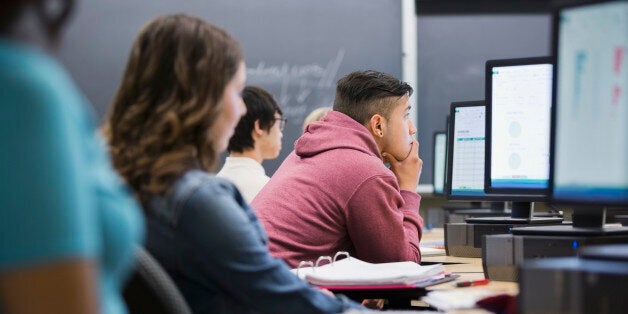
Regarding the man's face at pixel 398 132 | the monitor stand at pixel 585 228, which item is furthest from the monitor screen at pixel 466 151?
the monitor stand at pixel 585 228

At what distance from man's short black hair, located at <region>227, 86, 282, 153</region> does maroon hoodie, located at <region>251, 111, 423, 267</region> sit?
162 cm

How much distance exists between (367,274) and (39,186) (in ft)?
4.51

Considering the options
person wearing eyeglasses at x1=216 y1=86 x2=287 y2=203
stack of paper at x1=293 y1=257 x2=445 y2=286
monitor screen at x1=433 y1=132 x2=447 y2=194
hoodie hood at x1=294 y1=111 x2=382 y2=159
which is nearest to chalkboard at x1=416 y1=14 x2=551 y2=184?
A: monitor screen at x1=433 y1=132 x2=447 y2=194

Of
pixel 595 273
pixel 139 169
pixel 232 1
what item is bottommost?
pixel 595 273

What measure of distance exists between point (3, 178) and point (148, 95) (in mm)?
890

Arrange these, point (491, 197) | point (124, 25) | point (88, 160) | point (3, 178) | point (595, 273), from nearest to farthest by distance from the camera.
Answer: point (3, 178) < point (88, 160) < point (595, 273) < point (491, 197) < point (124, 25)

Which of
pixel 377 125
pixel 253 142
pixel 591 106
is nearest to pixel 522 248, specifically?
pixel 591 106

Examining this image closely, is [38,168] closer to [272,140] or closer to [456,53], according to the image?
[272,140]

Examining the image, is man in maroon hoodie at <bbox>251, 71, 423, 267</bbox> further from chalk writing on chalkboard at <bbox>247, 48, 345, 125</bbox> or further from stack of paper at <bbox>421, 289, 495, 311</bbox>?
chalk writing on chalkboard at <bbox>247, 48, 345, 125</bbox>

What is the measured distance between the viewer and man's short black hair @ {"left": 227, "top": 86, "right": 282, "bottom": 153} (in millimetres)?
4320

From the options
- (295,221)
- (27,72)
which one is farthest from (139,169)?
(295,221)

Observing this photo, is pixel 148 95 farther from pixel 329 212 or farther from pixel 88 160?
pixel 329 212

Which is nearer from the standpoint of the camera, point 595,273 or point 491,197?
point 595,273

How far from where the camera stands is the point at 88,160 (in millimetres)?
865
